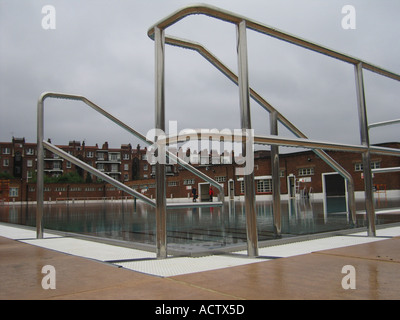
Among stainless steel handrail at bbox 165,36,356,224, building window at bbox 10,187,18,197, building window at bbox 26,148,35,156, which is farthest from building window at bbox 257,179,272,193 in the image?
building window at bbox 26,148,35,156

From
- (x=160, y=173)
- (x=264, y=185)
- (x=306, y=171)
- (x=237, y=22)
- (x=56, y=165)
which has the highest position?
(x=56, y=165)

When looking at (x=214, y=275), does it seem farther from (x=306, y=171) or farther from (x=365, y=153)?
(x=306, y=171)

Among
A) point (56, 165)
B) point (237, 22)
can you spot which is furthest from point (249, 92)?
point (56, 165)

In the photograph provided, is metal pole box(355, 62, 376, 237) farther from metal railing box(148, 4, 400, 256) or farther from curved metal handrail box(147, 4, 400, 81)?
curved metal handrail box(147, 4, 400, 81)

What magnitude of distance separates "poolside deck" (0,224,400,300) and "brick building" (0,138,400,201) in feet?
3.27

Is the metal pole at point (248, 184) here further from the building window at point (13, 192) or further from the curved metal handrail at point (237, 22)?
the building window at point (13, 192)

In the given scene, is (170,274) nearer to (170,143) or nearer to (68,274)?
(68,274)

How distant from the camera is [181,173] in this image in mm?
49781

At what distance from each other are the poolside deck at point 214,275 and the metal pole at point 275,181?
72cm

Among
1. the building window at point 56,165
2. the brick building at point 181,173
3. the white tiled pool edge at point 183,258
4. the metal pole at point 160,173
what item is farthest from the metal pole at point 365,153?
the building window at point 56,165

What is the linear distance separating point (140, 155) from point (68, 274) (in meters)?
84.1

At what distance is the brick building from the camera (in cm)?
3175

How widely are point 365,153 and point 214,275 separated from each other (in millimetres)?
2624

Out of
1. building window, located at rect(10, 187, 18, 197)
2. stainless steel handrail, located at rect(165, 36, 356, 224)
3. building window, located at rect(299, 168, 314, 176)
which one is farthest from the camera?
building window, located at rect(10, 187, 18, 197)
